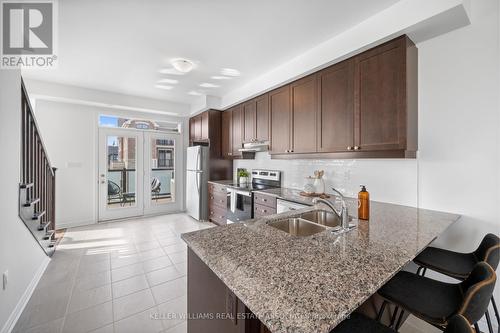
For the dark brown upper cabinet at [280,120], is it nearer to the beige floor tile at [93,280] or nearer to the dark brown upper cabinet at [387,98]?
the dark brown upper cabinet at [387,98]

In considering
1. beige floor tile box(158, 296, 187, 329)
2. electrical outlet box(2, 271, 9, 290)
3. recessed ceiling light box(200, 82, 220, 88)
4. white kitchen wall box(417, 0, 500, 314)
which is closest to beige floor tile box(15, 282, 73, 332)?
electrical outlet box(2, 271, 9, 290)

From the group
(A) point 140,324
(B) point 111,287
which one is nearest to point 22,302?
(B) point 111,287

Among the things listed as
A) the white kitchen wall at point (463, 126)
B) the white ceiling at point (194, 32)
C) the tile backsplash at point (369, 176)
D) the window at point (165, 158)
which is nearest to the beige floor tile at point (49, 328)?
the white ceiling at point (194, 32)

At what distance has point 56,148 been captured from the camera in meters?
4.15

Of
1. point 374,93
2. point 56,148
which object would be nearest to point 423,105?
point 374,93

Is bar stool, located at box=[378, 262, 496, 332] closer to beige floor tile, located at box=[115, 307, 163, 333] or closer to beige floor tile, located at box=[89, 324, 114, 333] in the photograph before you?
beige floor tile, located at box=[115, 307, 163, 333]

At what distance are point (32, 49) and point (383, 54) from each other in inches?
159

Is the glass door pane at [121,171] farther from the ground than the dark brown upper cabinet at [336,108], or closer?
closer

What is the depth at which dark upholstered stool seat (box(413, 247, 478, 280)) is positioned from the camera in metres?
1.40

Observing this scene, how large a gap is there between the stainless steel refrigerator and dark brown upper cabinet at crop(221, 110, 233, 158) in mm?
386

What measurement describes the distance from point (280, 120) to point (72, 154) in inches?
167

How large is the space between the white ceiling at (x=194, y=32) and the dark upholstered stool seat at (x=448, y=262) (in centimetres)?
209

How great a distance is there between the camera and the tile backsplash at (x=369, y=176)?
220cm

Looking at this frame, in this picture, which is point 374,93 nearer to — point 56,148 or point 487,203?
point 487,203
